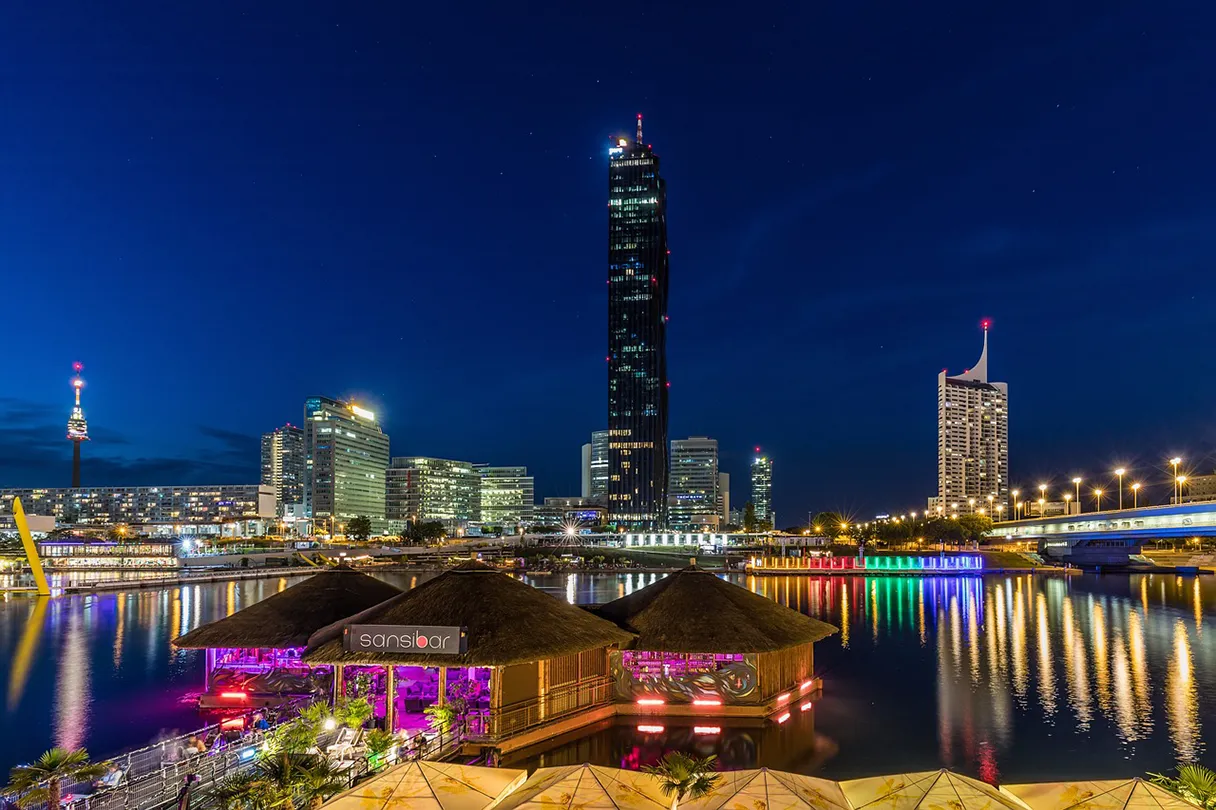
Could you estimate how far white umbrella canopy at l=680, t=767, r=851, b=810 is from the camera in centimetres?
1241

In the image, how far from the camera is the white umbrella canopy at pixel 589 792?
41.4 feet

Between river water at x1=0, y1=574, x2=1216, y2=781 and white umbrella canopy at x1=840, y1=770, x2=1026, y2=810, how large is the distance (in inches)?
324

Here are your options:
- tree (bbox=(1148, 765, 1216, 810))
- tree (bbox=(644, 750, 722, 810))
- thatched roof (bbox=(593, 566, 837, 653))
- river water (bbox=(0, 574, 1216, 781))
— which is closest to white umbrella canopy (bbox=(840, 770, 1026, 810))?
tree (bbox=(1148, 765, 1216, 810))

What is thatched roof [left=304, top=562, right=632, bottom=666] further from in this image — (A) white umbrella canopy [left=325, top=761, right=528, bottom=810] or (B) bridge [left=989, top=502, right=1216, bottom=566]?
(B) bridge [left=989, top=502, right=1216, bottom=566]

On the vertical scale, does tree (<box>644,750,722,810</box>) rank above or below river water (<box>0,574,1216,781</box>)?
above

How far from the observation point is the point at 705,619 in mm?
25281

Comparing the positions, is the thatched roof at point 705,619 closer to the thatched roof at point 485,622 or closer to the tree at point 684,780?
the thatched roof at point 485,622

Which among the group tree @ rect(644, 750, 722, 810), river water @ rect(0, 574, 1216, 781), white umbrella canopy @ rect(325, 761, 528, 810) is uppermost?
tree @ rect(644, 750, 722, 810)

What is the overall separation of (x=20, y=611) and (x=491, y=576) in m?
57.8

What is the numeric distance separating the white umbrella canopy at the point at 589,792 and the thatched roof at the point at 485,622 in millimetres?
7378

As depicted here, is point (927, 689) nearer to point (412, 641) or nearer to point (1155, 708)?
point (1155, 708)

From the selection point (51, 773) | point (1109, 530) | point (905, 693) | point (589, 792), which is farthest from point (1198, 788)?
point (1109, 530)

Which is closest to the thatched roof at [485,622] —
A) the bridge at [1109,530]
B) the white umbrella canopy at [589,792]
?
the white umbrella canopy at [589,792]

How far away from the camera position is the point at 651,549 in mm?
160250
